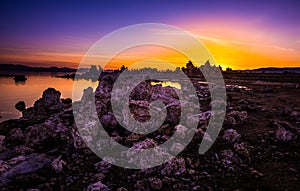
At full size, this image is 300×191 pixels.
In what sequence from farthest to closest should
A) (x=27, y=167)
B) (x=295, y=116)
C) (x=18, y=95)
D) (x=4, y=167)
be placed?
(x=18, y=95) → (x=295, y=116) → (x=4, y=167) → (x=27, y=167)

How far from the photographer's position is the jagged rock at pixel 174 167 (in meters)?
6.76

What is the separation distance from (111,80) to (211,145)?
782 cm

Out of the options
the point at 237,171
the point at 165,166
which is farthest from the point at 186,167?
the point at 237,171

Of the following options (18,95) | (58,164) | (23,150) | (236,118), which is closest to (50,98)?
(23,150)

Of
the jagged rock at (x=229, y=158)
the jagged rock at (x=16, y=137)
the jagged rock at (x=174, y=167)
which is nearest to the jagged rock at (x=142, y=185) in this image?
the jagged rock at (x=174, y=167)

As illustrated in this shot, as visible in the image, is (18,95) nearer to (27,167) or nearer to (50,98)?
(50,98)

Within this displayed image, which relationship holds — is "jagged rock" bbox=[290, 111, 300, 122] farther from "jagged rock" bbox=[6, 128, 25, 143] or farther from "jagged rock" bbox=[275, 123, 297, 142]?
"jagged rock" bbox=[6, 128, 25, 143]

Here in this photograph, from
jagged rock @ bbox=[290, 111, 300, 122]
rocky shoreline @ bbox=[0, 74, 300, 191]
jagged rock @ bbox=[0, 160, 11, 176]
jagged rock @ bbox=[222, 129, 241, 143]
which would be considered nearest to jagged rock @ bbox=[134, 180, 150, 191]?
rocky shoreline @ bbox=[0, 74, 300, 191]

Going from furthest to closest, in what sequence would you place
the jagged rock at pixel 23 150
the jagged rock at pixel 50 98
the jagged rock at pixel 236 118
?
the jagged rock at pixel 50 98 < the jagged rock at pixel 236 118 < the jagged rock at pixel 23 150

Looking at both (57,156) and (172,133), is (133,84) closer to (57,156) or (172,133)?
(172,133)

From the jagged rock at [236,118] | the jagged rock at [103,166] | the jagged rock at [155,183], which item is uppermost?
the jagged rock at [236,118]

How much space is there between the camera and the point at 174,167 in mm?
6836

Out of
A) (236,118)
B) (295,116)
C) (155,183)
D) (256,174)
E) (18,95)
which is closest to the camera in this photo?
(155,183)

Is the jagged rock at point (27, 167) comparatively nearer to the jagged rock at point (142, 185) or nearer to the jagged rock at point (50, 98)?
the jagged rock at point (142, 185)
